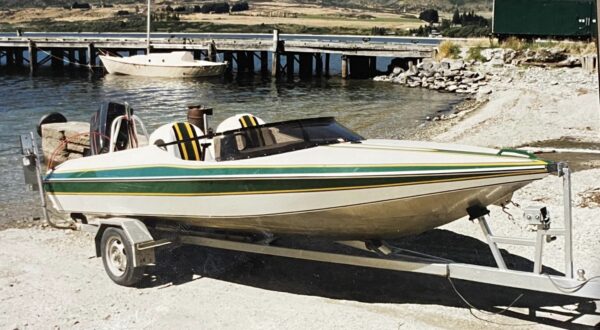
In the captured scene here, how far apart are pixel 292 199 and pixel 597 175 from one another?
25.1ft

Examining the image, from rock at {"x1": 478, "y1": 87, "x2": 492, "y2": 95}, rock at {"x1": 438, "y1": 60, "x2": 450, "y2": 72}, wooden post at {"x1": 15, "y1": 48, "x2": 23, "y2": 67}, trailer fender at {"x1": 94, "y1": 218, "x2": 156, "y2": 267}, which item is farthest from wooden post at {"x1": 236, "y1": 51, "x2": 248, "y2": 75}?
trailer fender at {"x1": 94, "y1": 218, "x2": 156, "y2": 267}

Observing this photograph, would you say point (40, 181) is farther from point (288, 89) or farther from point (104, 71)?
point (104, 71)

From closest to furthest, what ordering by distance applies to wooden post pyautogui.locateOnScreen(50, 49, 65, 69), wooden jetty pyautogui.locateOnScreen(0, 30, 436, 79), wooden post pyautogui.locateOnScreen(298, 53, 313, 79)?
wooden jetty pyautogui.locateOnScreen(0, 30, 436, 79), wooden post pyautogui.locateOnScreen(298, 53, 313, 79), wooden post pyautogui.locateOnScreen(50, 49, 65, 69)

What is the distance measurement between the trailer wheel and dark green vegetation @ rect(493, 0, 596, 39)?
39.9 metres

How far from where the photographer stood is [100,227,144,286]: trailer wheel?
7625 mm

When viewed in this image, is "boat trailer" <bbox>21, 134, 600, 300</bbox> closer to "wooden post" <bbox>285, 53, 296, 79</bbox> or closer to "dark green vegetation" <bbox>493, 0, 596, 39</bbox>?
"dark green vegetation" <bbox>493, 0, 596, 39</bbox>

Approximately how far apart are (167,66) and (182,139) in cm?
4108

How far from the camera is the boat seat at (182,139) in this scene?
25.1ft

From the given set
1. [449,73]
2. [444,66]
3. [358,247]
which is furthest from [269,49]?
[358,247]

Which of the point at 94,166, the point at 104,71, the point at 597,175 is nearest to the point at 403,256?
the point at 94,166

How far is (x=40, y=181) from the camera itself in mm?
8789

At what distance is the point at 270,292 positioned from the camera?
299 inches

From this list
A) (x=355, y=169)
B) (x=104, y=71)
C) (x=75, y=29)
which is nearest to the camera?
(x=355, y=169)

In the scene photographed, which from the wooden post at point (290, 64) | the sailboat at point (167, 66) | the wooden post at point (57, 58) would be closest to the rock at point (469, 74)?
the wooden post at point (290, 64)
